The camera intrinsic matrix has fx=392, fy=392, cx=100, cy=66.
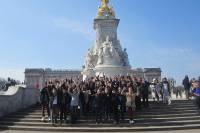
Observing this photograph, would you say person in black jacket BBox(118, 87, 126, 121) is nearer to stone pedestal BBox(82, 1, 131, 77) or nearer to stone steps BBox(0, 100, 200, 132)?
stone steps BBox(0, 100, 200, 132)

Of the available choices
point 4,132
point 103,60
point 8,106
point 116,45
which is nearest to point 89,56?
point 116,45

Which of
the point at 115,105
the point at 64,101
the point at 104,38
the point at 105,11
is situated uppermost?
the point at 105,11

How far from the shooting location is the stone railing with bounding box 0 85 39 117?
21766 mm

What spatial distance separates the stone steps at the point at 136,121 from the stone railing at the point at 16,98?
21.7 inches

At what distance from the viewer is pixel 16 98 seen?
2339 centimetres

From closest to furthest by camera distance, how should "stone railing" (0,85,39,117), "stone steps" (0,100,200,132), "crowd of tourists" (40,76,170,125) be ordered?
"stone steps" (0,100,200,132) → "crowd of tourists" (40,76,170,125) → "stone railing" (0,85,39,117)

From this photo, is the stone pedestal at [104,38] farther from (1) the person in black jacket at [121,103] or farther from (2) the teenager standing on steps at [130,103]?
(2) the teenager standing on steps at [130,103]

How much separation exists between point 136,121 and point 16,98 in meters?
7.89

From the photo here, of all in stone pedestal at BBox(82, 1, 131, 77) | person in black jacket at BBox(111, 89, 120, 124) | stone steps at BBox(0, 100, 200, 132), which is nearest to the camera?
stone steps at BBox(0, 100, 200, 132)

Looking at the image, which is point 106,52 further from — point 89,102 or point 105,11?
point 89,102

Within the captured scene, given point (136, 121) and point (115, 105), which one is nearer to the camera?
point (115, 105)

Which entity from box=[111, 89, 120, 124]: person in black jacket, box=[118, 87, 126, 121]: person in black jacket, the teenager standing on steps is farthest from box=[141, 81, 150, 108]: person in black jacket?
box=[111, 89, 120, 124]: person in black jacket

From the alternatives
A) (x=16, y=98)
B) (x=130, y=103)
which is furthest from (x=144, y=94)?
(x=16, y=98)

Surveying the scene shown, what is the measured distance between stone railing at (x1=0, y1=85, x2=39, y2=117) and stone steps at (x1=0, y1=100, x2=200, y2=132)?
0.55m
